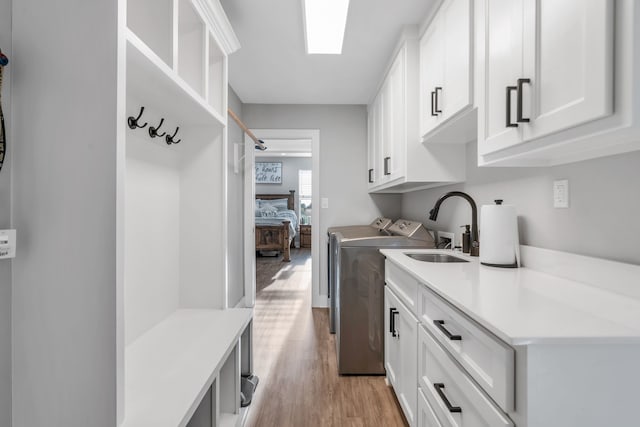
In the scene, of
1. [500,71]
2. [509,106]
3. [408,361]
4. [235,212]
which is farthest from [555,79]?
[235,212]

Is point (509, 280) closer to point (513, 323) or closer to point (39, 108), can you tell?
point (513, 323)

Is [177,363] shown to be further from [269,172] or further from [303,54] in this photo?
[269,172]

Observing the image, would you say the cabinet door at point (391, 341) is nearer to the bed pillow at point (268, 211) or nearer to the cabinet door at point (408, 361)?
the cabinet door at point (408, 361)

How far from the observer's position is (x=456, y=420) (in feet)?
3.33

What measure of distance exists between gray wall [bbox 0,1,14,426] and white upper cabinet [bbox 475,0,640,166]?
143 centimetres

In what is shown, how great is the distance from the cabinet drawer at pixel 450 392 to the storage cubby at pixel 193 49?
1.46 meters

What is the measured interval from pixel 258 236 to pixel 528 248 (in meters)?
5.42

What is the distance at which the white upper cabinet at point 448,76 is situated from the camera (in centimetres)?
142

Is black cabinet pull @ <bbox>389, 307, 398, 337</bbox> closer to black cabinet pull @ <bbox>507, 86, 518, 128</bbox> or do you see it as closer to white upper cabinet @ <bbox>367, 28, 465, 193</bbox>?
white upper cabinet @ <bbox>367, 28, 465, 193</bbox>

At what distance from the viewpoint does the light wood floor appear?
176 cm

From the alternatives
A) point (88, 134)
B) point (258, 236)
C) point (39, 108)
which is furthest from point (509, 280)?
point (258, 236)

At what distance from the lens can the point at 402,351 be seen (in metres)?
1.67

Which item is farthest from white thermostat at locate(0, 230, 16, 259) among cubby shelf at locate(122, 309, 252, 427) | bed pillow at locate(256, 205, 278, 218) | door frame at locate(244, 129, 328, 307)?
bed pillow at locate(256, 205, 278, 218)

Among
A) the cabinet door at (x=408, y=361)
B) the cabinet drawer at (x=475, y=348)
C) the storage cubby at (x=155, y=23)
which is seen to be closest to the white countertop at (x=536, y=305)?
the cabinet drawer at (x=475, y=348)
